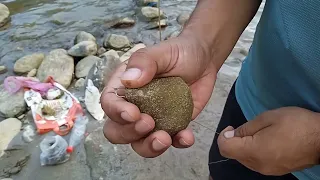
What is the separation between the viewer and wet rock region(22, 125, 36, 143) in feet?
11.6

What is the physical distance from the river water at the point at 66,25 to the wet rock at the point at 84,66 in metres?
0.88

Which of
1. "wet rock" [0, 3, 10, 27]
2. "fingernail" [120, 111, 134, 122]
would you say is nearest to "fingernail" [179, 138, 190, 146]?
"fingernail" [120, 111, 134, 122]

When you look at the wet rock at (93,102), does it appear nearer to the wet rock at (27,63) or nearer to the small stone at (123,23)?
the wet rock at (27,63)

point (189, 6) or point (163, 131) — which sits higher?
point (163, 131)

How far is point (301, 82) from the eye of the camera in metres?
1.30

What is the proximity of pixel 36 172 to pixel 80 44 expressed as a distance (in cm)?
246

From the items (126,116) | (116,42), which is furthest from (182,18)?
(126,116)

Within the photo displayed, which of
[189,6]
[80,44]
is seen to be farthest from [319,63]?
[189,6]

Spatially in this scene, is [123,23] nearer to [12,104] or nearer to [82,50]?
[82,50]

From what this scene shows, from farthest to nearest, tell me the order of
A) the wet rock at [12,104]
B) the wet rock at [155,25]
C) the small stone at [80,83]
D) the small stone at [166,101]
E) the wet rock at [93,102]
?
1. the wet rock at [155,25]
2. the small stone at [80,83]
3. the wet rock at [12,104]
4. the wet rock at [93,102]
5. the small stone at [166,101]

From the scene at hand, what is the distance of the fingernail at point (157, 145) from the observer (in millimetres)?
1274

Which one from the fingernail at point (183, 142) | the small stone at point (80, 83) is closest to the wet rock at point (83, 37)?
the small stone at point (80, 83)

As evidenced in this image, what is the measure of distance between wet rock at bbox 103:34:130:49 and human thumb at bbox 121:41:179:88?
4126mm

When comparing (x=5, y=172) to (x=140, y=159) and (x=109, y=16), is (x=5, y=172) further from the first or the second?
(x=109, y=16)
